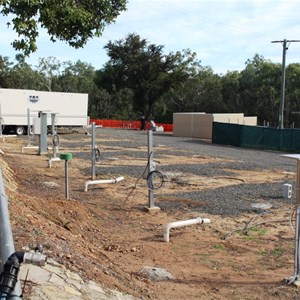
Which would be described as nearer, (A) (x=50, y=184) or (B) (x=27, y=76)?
(A) (x=50, y=184)

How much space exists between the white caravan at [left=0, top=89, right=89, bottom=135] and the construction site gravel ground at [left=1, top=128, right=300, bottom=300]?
20715 millimetres

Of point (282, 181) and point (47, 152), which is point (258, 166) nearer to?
point (282, 181)

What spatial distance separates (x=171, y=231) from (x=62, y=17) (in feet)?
19.0

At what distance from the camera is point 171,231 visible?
9445 millimetres

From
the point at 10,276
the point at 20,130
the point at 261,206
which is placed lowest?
the point at 261,206

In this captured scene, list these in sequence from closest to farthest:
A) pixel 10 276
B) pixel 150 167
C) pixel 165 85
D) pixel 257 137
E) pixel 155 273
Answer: pixel 10 276 < pixel 155 273 < pixel 150 167 < pixel 257 137 < pixel 165 85

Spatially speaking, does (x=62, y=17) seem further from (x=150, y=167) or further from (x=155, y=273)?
(x=155, y=273)

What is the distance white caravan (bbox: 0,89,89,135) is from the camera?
3709 centimetres

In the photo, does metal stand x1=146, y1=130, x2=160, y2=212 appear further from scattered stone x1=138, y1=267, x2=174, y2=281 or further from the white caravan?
the white caravan


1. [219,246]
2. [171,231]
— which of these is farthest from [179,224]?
[219,246]

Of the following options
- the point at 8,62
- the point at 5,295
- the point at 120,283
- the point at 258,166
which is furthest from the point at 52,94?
the point at 8,62

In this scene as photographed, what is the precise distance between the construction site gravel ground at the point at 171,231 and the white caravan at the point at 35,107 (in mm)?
20715

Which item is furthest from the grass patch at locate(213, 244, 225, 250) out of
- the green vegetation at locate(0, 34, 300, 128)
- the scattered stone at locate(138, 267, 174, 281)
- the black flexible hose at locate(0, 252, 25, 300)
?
the green vegetation at locate(0, 34, 300, 128)

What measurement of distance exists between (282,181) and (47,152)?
463 inches
